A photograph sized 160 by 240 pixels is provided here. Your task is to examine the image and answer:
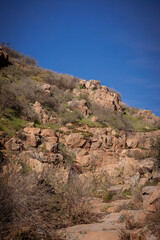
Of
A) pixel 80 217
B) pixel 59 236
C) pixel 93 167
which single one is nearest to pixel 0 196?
pixel 59 236

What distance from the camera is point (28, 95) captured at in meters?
15.0

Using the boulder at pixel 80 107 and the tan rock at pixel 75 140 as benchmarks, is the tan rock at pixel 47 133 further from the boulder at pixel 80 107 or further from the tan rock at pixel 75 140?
the boulder at pixel 80 107

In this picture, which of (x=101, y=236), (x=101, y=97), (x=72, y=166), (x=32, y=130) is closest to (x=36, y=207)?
(x=101, y=236)

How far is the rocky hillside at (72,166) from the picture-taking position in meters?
3.21

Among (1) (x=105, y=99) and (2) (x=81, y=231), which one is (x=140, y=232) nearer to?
(2) (x=81, y=231)

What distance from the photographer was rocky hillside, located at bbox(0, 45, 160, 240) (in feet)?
10.5

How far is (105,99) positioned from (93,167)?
11.8 meters

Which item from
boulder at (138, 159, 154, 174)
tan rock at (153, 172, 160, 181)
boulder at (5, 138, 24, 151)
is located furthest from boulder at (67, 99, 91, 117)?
tan rock at (153, 172, 160, 181)

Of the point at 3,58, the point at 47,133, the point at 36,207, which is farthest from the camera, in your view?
the point at 3,58

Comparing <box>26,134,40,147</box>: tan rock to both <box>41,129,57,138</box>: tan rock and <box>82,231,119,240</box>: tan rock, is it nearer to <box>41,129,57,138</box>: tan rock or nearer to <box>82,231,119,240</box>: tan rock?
<box>41,129,57,138</box>: tan rock

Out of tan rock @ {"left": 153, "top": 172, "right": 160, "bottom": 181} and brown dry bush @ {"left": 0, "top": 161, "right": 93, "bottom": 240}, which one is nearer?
brown dry bush @ {"left": 0, "top": 161, "right": 93, "bottom": 240}

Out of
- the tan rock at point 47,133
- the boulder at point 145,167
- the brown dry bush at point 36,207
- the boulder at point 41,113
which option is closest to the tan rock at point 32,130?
the tan rock at point 47,133

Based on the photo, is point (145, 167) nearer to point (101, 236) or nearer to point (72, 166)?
point (72, 166)

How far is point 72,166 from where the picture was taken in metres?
9.00
